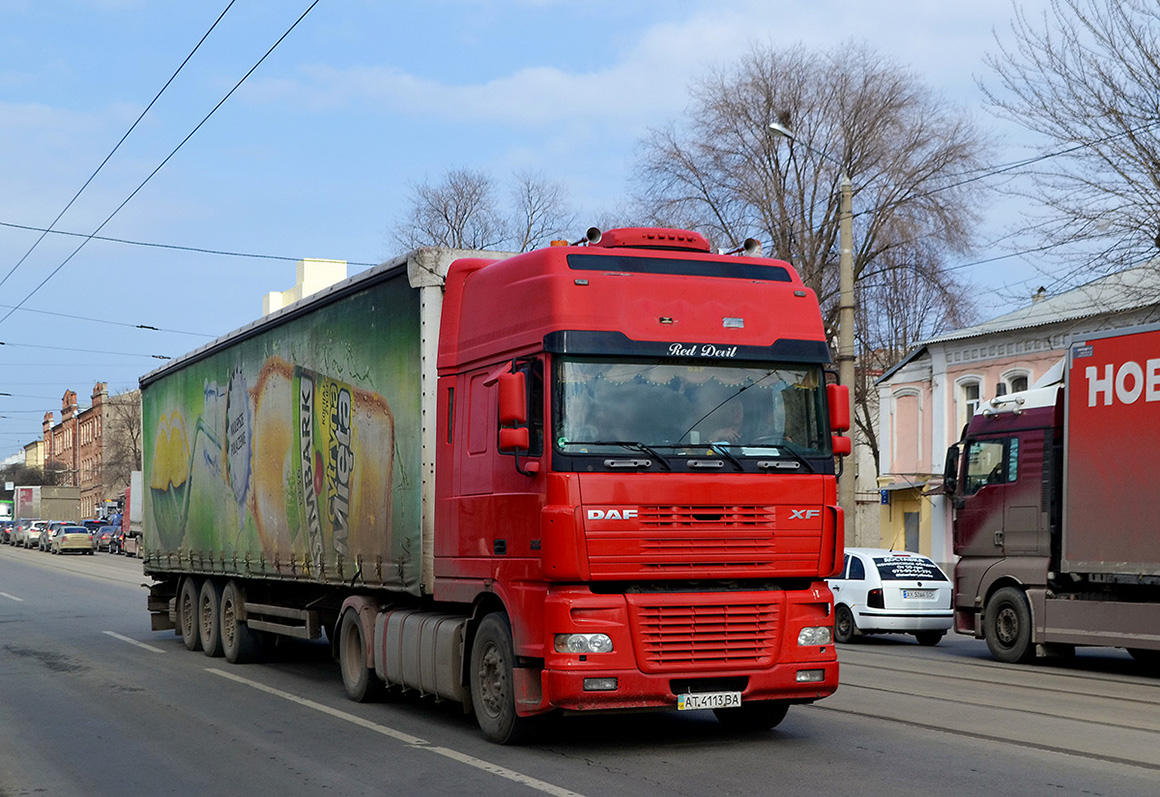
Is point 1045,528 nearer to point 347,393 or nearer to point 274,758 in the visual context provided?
point 347,393

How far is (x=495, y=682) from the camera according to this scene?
930 cm

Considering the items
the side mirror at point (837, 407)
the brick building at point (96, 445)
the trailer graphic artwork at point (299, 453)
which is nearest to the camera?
the side mirror at point (837, 407)

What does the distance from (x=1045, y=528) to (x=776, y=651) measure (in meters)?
8.37

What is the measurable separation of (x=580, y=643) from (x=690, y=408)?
68.0 inches

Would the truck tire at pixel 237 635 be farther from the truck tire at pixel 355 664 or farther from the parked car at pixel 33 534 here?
the parked car at pixel 33 534

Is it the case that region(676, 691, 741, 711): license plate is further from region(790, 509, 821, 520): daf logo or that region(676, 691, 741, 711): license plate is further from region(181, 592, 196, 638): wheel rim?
region(181, 592, 196, 638): wheel rim

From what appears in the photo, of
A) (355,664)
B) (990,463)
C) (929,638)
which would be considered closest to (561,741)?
(355,664)

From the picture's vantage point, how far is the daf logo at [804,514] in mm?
8977

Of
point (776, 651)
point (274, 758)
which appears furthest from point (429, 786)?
point (776, 651)

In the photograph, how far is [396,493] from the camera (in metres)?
10.8

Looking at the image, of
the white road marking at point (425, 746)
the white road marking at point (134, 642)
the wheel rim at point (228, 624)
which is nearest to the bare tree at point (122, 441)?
the white road marking at point (134, 642)

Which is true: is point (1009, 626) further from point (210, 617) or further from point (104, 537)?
point (104, 537)

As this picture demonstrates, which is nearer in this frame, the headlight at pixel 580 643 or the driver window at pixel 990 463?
the headlight at pixel 580 643

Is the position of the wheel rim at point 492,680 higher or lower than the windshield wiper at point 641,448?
lower
